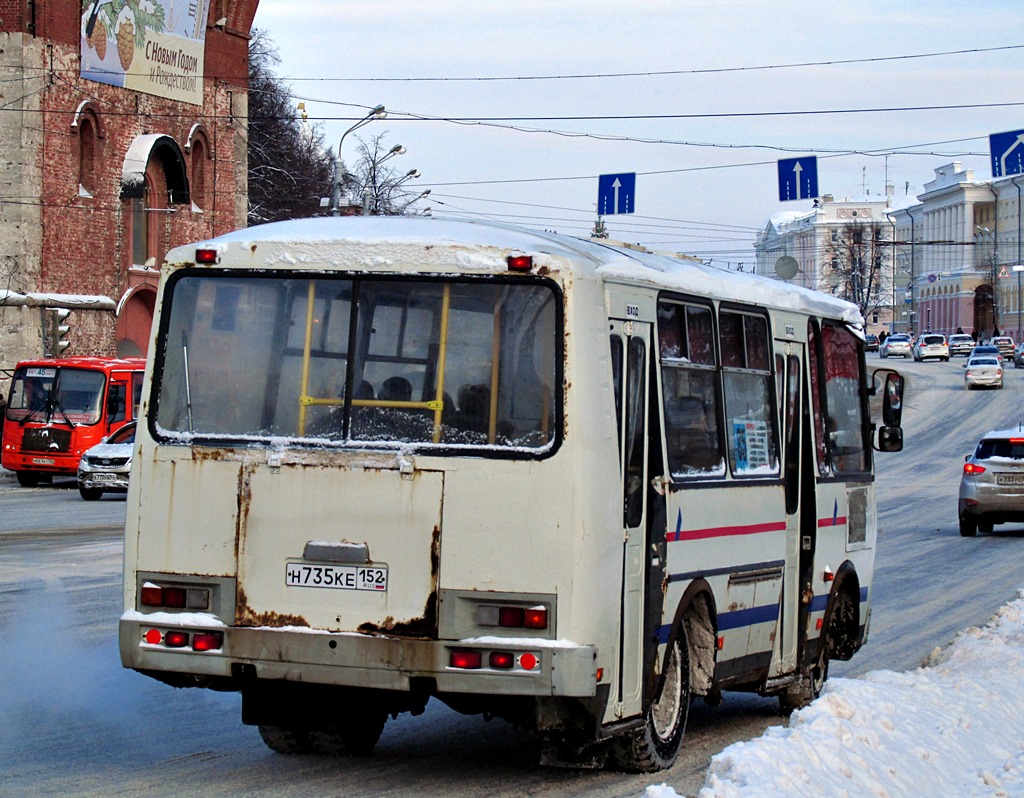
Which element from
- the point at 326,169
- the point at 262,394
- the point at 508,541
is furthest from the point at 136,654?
the point at 326,169

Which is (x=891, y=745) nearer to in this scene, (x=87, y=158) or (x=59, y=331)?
(x=59, y=331)

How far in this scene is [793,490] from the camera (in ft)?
32.2

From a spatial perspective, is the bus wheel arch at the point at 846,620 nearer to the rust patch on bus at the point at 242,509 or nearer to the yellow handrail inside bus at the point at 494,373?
the yellow handrail inside bus at the point at 494,373

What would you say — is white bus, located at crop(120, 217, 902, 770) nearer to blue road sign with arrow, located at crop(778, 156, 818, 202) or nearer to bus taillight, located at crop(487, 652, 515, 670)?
bus taillight, located at crop(487, 652, 515, 670)

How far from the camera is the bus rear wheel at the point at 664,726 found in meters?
8.08

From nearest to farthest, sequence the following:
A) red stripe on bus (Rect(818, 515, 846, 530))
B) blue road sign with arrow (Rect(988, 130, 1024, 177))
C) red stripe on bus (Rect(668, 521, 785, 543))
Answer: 1. red stripe on bus (Rect(668, 521, 785, 543))
2. red stripe on bus (Rect(818, 515, 846, 530))
3. blue road sign with arrow (Rect(988, 130, 1024, 177))

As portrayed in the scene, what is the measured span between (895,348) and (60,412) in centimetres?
7076

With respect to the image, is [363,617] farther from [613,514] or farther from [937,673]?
[937,673]

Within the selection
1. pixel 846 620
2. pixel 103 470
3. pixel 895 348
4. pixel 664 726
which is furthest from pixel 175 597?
pixel 895 348

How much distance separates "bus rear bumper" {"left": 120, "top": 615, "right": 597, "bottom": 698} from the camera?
23.2 feet

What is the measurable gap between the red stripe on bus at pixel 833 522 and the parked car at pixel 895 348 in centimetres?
9087

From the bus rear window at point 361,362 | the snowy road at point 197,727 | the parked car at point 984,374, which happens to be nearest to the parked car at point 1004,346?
the parked car at point 984,374

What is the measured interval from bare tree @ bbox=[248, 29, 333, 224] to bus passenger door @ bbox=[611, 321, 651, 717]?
6632 centimetres

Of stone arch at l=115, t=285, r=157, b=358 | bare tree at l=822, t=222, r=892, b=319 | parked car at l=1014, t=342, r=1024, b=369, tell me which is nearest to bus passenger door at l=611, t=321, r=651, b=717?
Result: stone arch at l=115, t=285, r=157, b=358
